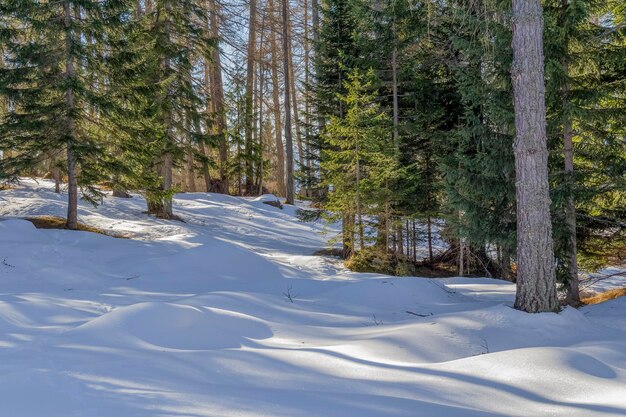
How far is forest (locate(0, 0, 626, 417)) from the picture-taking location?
3166mm

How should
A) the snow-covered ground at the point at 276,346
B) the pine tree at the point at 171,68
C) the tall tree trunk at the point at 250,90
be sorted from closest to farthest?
the snow-covered ground at the point at 276,346 < the pine tree at the point at 171,68 < the tall tree trunk at the point at 250,90

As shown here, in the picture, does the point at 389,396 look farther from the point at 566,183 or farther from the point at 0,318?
the point at 566,183

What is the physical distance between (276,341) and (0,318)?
2.99 metres

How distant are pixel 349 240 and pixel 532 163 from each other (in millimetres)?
6586

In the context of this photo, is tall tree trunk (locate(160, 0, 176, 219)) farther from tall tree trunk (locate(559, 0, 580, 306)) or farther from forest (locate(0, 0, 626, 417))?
tall tree trunk (locate(559, 0, 580, 306))

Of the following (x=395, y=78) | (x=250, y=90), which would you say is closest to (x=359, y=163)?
(x=395, y=78)

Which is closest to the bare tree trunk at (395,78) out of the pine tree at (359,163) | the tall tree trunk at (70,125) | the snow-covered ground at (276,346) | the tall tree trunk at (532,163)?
the pine tree at (359,163)

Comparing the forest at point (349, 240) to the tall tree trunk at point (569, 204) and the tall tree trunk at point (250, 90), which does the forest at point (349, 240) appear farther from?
the tall tree trunk at point (250, 90)

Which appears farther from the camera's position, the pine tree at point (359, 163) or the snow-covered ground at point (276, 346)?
the pine tree at point (359, 163)

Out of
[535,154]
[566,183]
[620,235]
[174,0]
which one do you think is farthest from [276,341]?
[174,0]

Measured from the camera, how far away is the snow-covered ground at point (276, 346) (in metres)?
2.82

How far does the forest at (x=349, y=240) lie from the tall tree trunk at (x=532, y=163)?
0.08 ft

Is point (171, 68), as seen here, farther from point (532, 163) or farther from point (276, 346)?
point (276, 346)

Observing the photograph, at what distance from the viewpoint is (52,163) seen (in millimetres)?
10789
